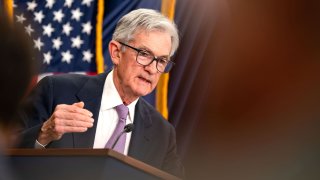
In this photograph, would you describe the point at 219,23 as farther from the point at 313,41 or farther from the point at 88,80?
the point at 88,80

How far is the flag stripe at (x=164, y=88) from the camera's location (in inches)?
156

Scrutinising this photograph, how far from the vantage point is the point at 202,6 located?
404 cm

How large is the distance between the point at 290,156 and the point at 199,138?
0.65 m

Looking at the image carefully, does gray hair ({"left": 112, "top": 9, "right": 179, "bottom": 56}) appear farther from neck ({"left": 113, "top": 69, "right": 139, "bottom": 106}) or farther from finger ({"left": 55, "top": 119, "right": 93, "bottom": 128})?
finger ({"left": 55, "top": 119, "right": 93, "bottom": 128})

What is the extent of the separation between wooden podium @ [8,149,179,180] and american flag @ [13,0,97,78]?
218 cm

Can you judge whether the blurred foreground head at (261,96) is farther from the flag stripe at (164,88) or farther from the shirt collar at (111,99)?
the shirt collar at (111,99)

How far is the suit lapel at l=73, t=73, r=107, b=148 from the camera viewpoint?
2.46 metres

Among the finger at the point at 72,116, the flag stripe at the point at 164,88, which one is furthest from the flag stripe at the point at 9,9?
the flag stripe at the point at 164,88

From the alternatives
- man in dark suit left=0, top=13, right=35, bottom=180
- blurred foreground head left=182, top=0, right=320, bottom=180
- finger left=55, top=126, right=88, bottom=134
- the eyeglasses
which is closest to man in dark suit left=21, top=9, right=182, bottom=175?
the eyeglasses

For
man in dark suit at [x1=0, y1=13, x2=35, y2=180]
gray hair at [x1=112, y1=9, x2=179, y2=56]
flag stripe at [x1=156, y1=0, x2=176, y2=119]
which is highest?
man in dark suit at [x1=0, y1=13, x2=35, y2=180]

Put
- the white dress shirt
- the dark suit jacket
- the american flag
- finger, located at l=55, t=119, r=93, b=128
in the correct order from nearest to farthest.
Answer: finger, located at l=55, t=119, r=93, b=128 < the dark suit jacket < the white dress shirt < the american flag

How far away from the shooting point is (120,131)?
2.56 meters

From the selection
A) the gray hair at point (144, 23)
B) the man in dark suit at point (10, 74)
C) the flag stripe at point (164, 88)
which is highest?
the man in dark suit at point (10, 74)

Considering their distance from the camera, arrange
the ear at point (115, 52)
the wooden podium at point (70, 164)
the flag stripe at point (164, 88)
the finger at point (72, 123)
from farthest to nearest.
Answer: the flag stripe at point (164, 88) < the ear at point (115, 52) < the finger at point (72, 123) < the wooden podium at point (70, 164)
